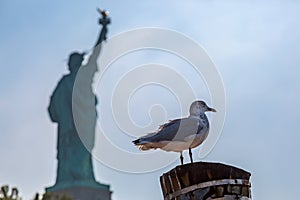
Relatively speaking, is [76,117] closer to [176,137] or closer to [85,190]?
[85,190]

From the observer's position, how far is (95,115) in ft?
81.1

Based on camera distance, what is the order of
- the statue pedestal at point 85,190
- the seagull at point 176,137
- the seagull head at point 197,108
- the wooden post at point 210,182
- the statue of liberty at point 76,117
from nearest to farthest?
1. the wooden post at point 210,182
2. the seagull at point 176,137
3. the seagull head at point 197,108
4. the statue pedestal at point 85,190
5. the statue of liberty at point 76,117

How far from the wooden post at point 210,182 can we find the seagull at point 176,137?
109cm

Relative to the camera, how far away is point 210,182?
2400 millimetres

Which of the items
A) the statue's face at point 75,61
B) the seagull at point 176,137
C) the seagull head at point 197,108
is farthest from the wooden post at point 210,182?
the statue's face at point 75,61

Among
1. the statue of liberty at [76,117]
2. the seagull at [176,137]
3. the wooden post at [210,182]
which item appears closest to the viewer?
the wooden post at [210,182]

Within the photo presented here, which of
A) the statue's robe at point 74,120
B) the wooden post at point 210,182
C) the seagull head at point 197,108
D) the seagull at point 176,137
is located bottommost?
the wooden post at point 210,182

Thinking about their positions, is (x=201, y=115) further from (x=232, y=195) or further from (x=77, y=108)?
(x=77, y=108)

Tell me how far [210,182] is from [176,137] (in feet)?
4.11

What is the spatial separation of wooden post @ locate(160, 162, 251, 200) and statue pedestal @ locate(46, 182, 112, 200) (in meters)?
20.2

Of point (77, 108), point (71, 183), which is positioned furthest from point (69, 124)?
point (71, 183)

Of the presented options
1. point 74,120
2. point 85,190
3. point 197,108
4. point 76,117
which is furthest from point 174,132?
point 74,120

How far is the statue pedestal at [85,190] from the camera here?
73.8 feet

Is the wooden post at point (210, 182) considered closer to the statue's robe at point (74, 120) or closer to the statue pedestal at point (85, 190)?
the statue pedestal at point (85, 190)
